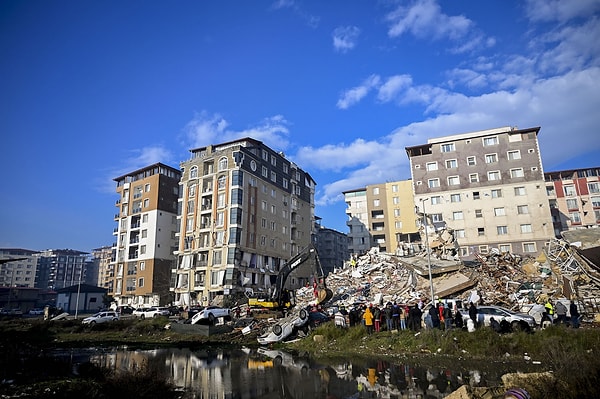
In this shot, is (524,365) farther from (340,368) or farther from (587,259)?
(587,259)

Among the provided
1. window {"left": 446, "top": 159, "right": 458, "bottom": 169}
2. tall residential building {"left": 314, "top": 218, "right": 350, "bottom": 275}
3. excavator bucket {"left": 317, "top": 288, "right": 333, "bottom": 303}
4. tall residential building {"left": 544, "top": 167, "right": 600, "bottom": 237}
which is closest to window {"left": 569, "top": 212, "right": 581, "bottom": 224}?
tall residential building {"left": 544, "top": 167, "right": 600, "bottom": 237}

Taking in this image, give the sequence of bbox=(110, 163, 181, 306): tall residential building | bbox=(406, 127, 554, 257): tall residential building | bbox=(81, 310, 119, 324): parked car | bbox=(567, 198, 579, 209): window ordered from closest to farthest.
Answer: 1. bbox=(81, 310, 119, 324): parked car
2. bbox=(406, 127, 554, 257): tall residential building
3. bbox=(110, 163, 181, 306): tall residential building
4. bbox=(567, 198, 579, 209): window

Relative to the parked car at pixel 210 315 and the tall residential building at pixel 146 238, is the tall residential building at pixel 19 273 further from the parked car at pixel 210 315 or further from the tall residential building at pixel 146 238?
the parked car at pixel 210 315

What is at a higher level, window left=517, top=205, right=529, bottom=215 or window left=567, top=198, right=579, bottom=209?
window left=567, top=198, right=579, bottom=209

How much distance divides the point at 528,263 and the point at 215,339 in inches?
1070

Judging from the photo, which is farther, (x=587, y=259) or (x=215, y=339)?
(x=587, y=259)

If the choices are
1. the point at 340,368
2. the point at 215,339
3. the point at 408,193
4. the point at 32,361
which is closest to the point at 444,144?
the point at 408,193

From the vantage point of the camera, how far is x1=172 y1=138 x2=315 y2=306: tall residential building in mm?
51625

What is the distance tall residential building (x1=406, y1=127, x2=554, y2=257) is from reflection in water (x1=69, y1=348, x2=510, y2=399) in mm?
37400

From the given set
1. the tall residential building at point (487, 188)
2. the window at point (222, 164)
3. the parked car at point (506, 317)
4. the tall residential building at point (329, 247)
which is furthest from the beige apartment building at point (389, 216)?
the parked car at point (506, 317)

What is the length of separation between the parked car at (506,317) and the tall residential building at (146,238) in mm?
50635

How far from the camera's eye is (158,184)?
64688 mm

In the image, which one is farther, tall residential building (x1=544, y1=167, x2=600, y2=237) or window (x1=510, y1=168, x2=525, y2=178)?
tall residential building (x1=544, y1=167, x2=600, y2=237)

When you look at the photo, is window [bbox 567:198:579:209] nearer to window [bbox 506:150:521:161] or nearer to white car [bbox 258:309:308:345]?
window [bbox 506:150:521:161]
